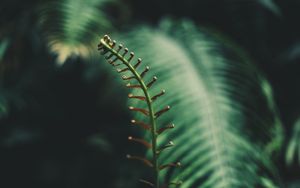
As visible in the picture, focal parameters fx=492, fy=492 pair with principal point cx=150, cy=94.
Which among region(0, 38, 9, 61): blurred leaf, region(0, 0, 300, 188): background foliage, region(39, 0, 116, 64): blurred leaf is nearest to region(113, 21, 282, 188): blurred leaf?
region(0, 0, 300, 188): background foliage

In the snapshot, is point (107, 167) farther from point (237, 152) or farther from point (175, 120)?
point (237, 152)

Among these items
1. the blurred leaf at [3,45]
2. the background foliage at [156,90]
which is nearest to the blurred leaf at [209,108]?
the background foliage at [156,90]

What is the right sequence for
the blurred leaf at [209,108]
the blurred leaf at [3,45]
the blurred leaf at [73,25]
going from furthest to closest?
the blurred leaf at [3,45]
the blurred leaf at [73,25]
the blurred leaf at [209,108]

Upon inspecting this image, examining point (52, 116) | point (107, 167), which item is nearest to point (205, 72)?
point (107, 167)

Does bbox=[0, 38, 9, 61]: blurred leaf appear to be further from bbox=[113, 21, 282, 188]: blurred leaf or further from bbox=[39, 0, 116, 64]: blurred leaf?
bbox=[113, 21, 282, 188]: blurred leaf

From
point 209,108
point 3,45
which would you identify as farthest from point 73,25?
point 209,108

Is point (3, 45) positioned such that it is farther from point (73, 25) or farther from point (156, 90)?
point (156, 90)

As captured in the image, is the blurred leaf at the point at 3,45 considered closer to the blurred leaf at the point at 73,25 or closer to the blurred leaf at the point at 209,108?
the blurred leaf at the point at 73,25
